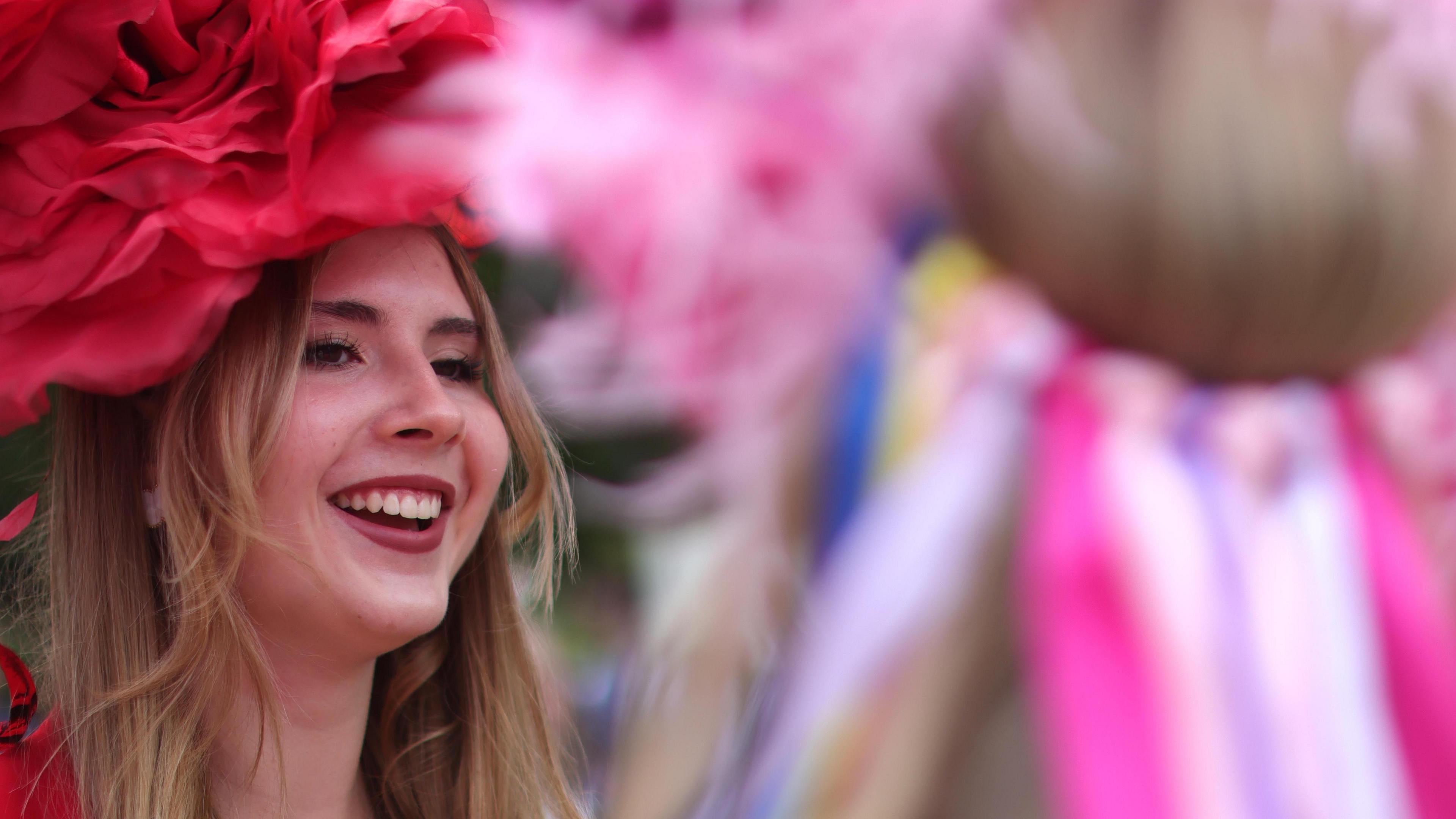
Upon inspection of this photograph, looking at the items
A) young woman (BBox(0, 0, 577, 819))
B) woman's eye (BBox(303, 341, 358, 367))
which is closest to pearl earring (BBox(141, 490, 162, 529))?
young woman (BBox(0, 0, 577, 819))

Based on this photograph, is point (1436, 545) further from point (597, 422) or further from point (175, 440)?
point (175, 440)

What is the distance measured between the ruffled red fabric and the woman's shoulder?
0.51 feet

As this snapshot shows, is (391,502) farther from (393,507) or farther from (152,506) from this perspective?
(152,506)

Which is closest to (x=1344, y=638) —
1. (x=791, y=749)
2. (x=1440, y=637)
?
(x=1440, y=637)

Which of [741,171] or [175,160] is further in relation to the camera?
[175,160]

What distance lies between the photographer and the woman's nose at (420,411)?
0.56 m

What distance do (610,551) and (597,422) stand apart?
2.1 inches

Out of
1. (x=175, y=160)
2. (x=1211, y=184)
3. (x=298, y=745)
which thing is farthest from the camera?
(x=298, y=745)

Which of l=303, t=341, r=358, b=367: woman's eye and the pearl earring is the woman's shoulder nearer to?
the pearl earring

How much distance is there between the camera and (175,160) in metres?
0.49

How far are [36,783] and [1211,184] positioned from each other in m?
0.54

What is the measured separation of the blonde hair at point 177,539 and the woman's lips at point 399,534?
41 millimetres

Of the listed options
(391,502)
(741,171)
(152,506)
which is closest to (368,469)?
(391,502)

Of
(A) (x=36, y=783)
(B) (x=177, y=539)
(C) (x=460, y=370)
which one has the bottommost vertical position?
(A) (x=36, y=783)
